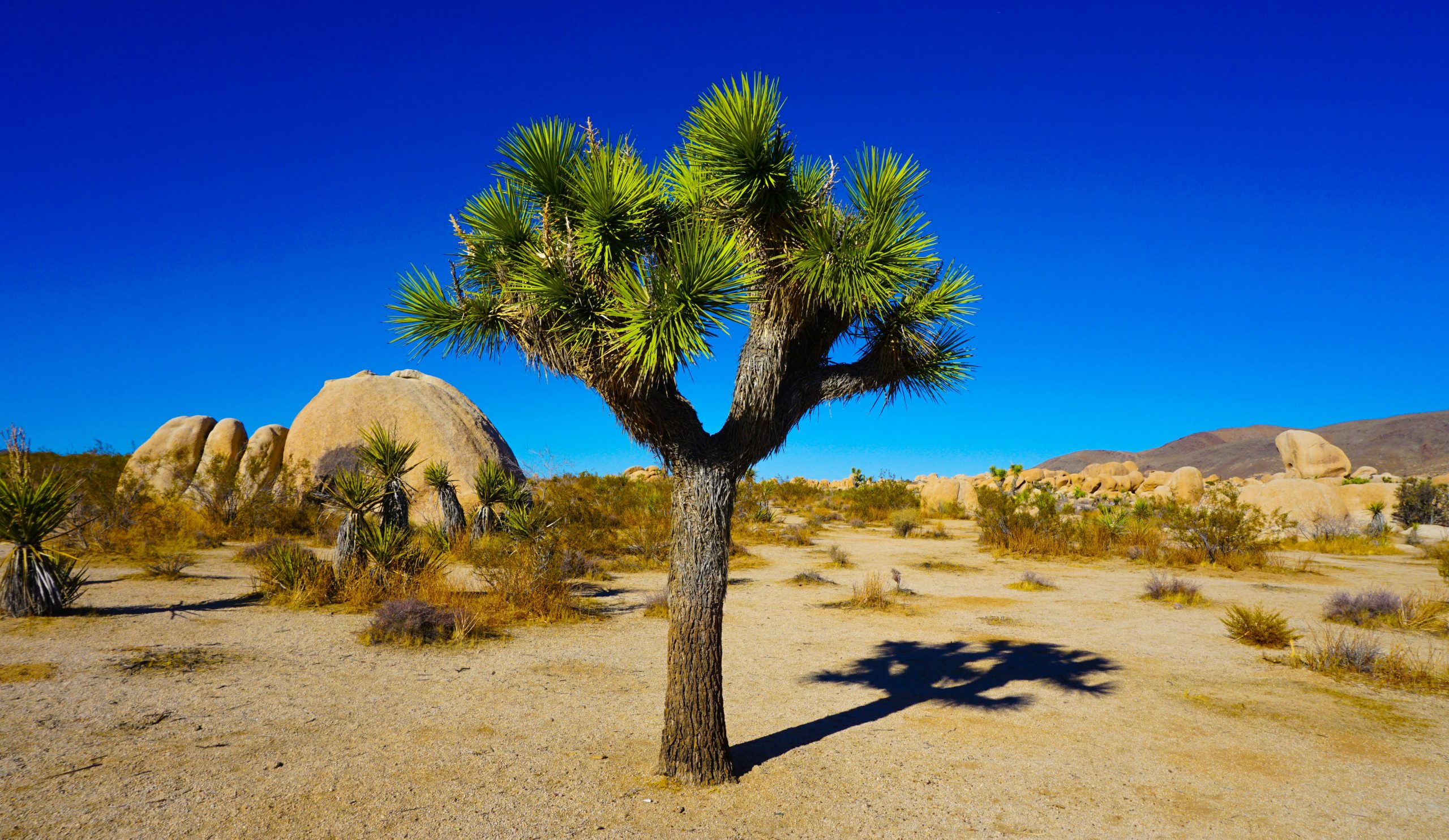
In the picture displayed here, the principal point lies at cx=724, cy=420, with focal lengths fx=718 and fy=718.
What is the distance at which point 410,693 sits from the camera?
6461mm

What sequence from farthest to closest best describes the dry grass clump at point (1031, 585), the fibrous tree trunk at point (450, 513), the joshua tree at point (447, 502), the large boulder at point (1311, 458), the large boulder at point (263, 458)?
1. the large boulder at point (1311, 458)
2. the large boulder at point (263, 458)
3. the fibrous tree trunk at point (450, 513)
4. the joshua tree at point (447, 502)
5. the dry grass clump at point (1031, 585)

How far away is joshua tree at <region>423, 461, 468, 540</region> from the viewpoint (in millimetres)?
13781

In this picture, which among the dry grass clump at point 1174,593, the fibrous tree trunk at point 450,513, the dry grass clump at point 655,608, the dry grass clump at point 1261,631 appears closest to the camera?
the dry grass clump at point 1261,631

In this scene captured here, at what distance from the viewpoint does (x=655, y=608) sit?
10.4 m

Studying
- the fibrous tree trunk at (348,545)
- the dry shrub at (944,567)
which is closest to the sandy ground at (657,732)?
the fibrous tree trunk at (348,545)

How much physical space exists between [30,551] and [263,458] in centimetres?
1129

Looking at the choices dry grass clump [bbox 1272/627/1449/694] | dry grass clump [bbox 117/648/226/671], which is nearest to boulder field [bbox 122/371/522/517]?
dry grass clump [bbox 117/648/226/671]

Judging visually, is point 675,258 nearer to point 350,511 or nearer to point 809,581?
point 350,511

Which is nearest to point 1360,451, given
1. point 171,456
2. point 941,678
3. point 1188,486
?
point 1188,486

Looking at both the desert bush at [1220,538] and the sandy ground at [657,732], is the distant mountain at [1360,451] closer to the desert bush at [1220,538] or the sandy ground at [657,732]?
the desert bush at [1220,538]

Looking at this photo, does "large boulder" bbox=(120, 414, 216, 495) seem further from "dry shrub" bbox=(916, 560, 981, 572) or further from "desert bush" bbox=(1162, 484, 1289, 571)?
"desert bush" bbox=(1162, 484, 1289, 571)

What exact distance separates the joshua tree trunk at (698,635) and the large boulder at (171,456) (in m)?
18.0

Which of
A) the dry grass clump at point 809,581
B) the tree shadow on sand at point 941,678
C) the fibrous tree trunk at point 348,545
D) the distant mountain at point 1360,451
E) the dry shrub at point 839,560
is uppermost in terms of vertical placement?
the distant mountain at point 1360,451

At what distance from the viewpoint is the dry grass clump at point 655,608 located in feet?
33.7
